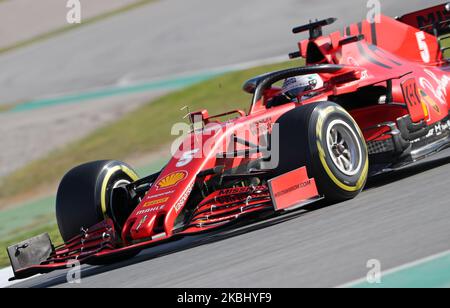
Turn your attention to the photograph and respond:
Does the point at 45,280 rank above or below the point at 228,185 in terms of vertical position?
below

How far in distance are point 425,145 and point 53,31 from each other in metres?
32.5

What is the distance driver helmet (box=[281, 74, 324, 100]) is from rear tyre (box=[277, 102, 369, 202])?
0.92 m

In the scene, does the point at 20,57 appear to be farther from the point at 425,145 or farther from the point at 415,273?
the point at 415,273

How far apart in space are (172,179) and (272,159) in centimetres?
83

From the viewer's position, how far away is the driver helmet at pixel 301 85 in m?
8.03

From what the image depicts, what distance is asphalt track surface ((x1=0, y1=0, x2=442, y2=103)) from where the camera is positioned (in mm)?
23406

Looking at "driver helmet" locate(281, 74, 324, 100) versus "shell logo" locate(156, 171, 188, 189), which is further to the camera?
"driver helmet" locate(281, 74, 324, 100)

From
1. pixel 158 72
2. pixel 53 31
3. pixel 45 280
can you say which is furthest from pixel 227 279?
pixel 53 31

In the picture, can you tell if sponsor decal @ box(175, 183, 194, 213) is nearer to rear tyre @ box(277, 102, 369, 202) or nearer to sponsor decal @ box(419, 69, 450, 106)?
rear tyre @ box(277, 102, 369, 202)

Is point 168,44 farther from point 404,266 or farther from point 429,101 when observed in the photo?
point 404,266

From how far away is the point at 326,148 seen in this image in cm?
677

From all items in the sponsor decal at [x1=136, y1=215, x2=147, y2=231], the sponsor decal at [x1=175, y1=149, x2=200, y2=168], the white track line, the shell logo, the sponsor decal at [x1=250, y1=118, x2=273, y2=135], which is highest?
the sponsor decal at [x1=250, y1=118, x2=273, y2=135]

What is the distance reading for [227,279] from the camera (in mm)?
5121

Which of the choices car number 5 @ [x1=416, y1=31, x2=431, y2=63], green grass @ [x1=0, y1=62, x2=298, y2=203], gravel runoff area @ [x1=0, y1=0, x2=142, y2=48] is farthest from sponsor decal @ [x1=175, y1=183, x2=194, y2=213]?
gravel runoff area @ [x1=0, y1=0, x2=142, y2=48]
